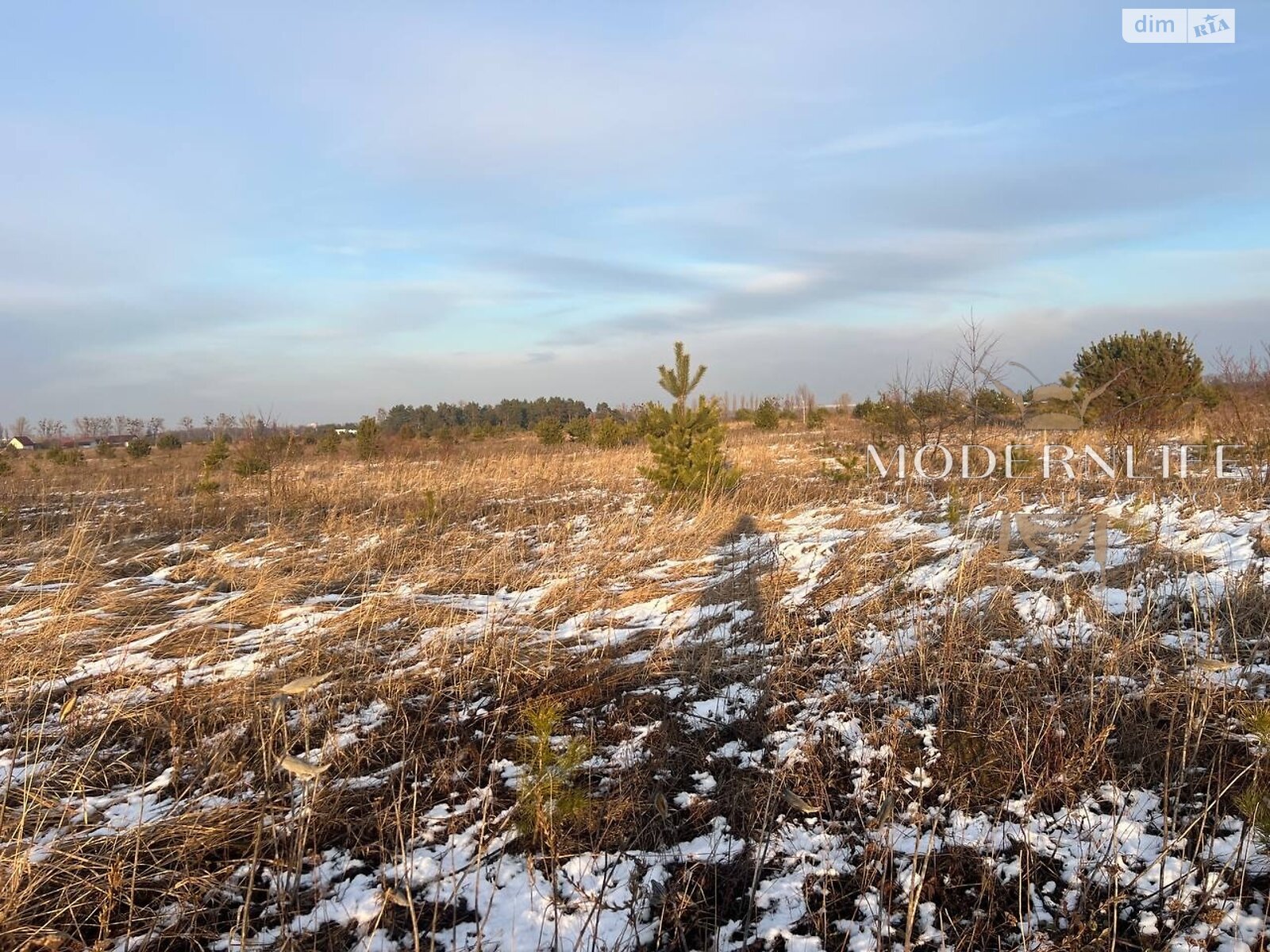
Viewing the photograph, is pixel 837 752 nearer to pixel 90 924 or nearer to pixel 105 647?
pixel 90 924

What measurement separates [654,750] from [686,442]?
5759 millimetres

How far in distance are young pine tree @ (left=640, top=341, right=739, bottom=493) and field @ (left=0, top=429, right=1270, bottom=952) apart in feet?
8.37

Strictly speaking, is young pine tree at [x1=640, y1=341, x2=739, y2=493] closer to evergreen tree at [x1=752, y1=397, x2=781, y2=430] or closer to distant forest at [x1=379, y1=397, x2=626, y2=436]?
evergreen tree at [x1=752, y1=397, x2=781, y2=430]

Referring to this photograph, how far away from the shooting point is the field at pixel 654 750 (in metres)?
1.82

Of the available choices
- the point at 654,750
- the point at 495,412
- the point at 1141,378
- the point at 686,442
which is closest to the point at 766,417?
the point at 1141,378

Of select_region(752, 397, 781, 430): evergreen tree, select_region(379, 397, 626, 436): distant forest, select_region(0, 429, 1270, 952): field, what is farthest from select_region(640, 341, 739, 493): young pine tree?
select_region(379, 397, 626, 436): distant forest

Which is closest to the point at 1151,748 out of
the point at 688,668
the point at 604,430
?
the point at 688,668

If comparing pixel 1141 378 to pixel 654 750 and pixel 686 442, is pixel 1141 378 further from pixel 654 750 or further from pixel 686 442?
pixel 654 750

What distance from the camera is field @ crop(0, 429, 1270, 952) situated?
182 centimetres

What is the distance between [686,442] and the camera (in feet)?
26.8

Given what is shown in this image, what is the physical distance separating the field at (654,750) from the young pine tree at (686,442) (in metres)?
2.55

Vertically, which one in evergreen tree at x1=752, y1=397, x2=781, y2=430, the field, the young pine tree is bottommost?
the field

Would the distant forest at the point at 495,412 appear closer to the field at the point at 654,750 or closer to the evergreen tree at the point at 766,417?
the evergreen tree at the point at 766,417

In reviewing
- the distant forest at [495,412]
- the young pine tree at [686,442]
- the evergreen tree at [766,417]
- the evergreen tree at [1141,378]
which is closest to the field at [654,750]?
the young pine tree at [686,442]
